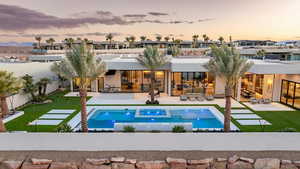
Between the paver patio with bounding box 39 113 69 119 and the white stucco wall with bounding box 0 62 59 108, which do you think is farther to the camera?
the white stucco wall with bounding box 0 62 59 108

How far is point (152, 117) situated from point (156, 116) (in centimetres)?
34

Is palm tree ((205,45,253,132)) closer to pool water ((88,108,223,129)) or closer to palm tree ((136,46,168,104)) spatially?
pool water ((88,108,223,129))

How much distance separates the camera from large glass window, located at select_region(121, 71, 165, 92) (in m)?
22.9

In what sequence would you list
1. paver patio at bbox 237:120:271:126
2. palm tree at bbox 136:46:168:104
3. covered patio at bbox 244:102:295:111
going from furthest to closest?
1. palm tree at bbox 136:46:168:104
2. covered patio at bbox 244:102:295:111
3. paver patio at bbox 237:120:271:126

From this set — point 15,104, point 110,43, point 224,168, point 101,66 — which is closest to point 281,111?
point 224,168

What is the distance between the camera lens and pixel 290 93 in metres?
17.4

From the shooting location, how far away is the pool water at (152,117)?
523 inches

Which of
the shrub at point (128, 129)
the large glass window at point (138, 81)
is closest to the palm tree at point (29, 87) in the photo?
the large glass window at point (138, 81)

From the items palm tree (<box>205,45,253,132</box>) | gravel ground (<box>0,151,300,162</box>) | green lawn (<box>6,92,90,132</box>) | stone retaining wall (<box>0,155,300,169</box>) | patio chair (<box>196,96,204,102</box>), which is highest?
palm tree (<box>205,45,253,132</box>)

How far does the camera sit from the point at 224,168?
6.20m

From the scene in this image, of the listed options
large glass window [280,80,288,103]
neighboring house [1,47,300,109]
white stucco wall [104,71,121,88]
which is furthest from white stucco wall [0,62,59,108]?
large glass window [280,80,288,103]

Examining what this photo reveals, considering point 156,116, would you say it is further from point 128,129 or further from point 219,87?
point 219,87

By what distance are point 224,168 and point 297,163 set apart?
84.2 inches

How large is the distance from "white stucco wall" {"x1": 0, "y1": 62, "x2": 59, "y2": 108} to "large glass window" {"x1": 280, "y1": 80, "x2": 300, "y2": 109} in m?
22.0
